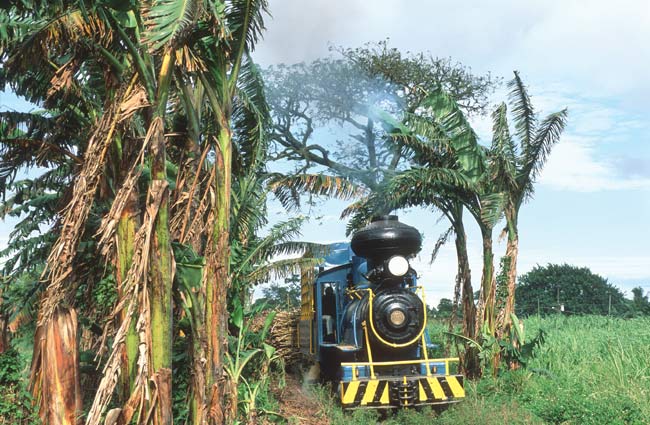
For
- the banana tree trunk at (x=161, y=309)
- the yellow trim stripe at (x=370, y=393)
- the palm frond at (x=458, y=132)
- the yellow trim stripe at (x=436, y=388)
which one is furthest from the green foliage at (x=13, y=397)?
the palm frond at (x=458, y=132)

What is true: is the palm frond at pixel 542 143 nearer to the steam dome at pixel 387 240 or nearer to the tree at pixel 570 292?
the steam dome at pixel 387 240

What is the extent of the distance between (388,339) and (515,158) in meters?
5.39

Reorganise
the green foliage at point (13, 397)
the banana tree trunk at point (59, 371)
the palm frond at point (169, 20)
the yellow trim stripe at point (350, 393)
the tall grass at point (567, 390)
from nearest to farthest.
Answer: the palm frond at point (169, 20)
the banana tree trunk at point (59, 371)
the green foliage at point (13, 397)
the tall grass at point (567, 390)
the yellow trim stripe at point (350, 393)

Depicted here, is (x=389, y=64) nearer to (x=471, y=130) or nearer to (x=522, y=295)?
(x=471, y=130)

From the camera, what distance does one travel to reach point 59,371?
321 inches

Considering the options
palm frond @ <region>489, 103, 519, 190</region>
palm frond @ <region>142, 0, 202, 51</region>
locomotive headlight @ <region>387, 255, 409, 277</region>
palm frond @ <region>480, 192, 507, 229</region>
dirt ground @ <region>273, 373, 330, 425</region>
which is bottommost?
dirt ground @ <region>273, 373, 330, 425</region>

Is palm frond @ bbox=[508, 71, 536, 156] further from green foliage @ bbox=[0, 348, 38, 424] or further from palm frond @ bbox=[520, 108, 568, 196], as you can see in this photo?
green foliage @ bbox=[0, 348, 38, 424]

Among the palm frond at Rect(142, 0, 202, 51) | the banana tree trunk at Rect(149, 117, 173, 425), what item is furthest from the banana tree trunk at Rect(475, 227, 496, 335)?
the palm frond at Rect(142, 0, 202, 51)

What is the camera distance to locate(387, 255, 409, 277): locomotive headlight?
34.7ft

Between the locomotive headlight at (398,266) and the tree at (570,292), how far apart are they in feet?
95.2

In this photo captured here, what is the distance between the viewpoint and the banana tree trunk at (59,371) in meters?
8.13

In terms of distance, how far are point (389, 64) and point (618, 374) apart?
40.0 feet

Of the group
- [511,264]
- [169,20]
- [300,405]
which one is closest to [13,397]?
[300,405]

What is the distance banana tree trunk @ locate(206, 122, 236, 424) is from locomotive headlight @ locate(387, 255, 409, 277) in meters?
3.79
